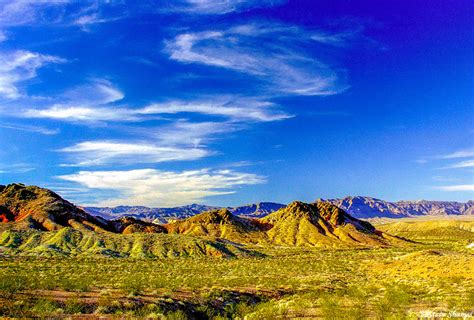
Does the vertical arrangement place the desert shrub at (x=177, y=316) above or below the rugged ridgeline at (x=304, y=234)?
above

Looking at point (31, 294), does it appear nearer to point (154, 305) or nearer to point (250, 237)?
point (154, 305)

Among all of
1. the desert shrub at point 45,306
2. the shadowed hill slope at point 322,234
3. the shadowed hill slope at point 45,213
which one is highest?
the shadowed hill slope at point 45,213

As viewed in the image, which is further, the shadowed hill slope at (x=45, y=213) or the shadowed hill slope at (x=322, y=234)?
the shadowed hill slope at (x=322, y=234)

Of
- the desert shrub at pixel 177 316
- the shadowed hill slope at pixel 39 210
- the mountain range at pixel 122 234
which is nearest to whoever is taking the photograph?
the desert shrub at pixel 177 316

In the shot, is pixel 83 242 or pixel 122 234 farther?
pixel 122 234

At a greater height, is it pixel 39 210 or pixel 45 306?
pixel 39 210

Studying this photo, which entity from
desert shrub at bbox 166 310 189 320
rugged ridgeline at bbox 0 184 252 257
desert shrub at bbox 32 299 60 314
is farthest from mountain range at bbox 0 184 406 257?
desert shrub at bbox 166 310 189 320

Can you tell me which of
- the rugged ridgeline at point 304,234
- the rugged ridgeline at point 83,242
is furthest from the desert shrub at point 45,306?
the rugged ridgeline at point 304,234

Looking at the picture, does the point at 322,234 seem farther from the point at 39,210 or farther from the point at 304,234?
the point at 39,210

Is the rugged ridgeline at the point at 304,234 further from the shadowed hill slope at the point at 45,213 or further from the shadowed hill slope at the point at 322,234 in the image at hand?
the shadowed hill slope at the point at 45,213

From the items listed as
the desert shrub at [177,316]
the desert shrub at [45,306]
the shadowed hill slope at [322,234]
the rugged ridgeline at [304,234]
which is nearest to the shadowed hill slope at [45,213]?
the rugged ridgeline at [304,234]

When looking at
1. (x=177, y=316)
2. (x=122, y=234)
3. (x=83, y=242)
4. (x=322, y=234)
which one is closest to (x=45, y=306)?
(x=177, y=316)

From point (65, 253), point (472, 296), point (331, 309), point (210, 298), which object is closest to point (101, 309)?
→ point (210, 298)

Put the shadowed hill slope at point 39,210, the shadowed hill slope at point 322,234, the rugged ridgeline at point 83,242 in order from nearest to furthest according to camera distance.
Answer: the rugged ridgeline at point 83,242 → the shadowed hill slope at point 39,210 → the shadowed hill slope at point 322,234
